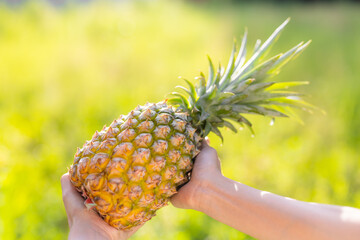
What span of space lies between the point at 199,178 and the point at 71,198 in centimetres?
55

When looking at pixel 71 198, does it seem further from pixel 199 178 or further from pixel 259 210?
pixel 259 210

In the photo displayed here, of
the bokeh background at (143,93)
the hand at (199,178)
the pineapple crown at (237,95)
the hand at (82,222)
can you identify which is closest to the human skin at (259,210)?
the hand at (199,178)

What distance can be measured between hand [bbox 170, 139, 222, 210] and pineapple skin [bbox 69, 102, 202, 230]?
5 cm

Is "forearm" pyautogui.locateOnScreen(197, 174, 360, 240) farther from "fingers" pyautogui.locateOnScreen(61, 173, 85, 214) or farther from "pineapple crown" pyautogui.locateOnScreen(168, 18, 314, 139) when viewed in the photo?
"fingers" pyautogui.locateOnScreen(61, 173, 85, 214)

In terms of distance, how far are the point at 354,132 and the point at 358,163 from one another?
33.9 inches

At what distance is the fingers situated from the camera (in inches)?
54.3

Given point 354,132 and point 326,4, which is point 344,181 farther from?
point 326,4

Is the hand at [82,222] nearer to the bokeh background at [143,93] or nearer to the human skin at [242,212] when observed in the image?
the human skin at [242,212]

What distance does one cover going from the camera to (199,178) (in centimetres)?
140

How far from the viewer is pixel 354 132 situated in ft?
13.1

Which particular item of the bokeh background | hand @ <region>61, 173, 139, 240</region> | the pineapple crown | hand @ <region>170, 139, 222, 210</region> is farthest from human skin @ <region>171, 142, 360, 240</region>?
the bokeh background

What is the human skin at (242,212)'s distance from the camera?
1.14 m

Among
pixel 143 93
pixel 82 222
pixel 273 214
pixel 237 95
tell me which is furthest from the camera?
pixel 143 93

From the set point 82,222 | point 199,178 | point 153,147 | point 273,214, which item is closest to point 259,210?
point 273,214
